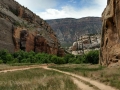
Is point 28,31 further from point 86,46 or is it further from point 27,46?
point 86,46

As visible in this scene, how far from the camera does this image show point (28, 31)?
100312 millimetres

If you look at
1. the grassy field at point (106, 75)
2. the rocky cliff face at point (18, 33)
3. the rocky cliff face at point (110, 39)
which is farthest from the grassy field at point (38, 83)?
the rocky cliff face at point (18, 33)

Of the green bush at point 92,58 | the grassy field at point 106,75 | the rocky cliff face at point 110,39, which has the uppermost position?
the rocky cliff face at point 110,39

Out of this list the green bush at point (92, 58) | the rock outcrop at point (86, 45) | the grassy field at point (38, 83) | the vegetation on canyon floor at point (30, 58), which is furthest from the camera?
the rock outcrop at point (86, 45)

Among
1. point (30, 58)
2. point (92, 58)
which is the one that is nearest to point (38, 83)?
point (30, 58)

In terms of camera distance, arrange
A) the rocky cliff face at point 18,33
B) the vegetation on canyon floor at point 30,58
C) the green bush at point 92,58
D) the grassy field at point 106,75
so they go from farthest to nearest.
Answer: the green bush at point 92,58
the rocky cliff face at point 18,33
the vegetation on canyon floor at point 30,58
the grassy field at point 106,75

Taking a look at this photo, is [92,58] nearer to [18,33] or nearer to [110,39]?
[18,33]

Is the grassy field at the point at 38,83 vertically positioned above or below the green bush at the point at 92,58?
below

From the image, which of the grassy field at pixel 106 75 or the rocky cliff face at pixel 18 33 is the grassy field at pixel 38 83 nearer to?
the grassy field at pixel 106 75

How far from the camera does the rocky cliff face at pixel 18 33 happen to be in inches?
3441

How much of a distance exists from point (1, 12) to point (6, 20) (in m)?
3.79

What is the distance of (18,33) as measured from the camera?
96.9 m

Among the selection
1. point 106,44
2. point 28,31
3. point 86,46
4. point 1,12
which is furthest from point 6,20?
point 86,46

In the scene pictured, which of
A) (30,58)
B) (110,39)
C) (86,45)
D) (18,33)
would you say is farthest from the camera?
(86,45)
